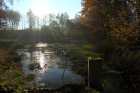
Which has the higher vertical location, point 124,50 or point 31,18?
point 31,18

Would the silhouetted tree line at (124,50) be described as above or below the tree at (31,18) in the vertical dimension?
below

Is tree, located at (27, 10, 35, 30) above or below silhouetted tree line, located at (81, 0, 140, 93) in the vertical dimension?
above

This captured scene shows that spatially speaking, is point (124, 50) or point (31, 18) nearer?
point (124, 50)

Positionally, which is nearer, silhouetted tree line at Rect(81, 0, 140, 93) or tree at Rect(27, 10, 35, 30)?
silhouetted tree line at Rect(81, 0, 140, 93)

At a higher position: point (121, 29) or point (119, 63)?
point (121, 29)

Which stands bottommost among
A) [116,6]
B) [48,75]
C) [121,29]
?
[48,75]

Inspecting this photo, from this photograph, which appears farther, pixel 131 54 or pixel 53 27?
pixel 53 27

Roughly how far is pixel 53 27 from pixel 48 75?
63013 millimetres

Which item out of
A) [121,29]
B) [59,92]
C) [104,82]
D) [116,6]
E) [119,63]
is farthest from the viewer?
[116,6]

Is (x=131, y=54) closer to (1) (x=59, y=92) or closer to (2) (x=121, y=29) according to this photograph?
(2) (x=121, y=29)

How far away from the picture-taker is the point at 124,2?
23.0 meters

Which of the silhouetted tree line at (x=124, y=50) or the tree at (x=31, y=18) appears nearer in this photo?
the silhouetted tree line at (x=124, y=50)

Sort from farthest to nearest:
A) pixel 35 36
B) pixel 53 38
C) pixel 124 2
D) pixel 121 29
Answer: pixel 35 36, pixel 53 38, pixel 124 2, pixel 121 29

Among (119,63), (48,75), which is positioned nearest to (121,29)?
(119,63)
